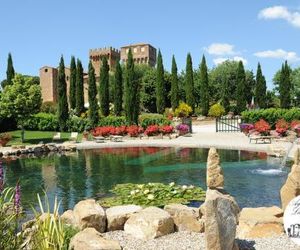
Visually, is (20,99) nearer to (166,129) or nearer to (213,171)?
(166,129)

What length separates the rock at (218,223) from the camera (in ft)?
17.9

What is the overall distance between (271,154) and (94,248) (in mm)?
16373

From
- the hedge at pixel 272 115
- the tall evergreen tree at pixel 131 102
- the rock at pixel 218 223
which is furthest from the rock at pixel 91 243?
the tall evergreen tree at pixel 131 102

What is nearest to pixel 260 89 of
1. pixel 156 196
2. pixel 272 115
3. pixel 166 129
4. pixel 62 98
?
pixel 272 115

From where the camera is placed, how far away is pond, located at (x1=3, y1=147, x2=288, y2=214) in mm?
12516

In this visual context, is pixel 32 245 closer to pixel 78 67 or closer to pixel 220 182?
pixel 220 182

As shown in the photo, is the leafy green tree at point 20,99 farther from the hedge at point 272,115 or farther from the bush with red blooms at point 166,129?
the hedge at point 272,115

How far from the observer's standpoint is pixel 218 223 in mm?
5492

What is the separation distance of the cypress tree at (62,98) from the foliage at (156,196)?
82.4ft

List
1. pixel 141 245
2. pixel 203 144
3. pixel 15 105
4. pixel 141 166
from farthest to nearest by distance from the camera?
pixel 15 105, pixel 203 144, pixel 141 166, pixel 141 245

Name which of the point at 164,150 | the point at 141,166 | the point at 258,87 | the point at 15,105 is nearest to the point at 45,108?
the point at 15,105

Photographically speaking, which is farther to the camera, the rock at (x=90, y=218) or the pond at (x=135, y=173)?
the pond at (x=135, y=173)

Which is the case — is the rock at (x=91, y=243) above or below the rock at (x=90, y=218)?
above

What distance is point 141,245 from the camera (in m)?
6.54
